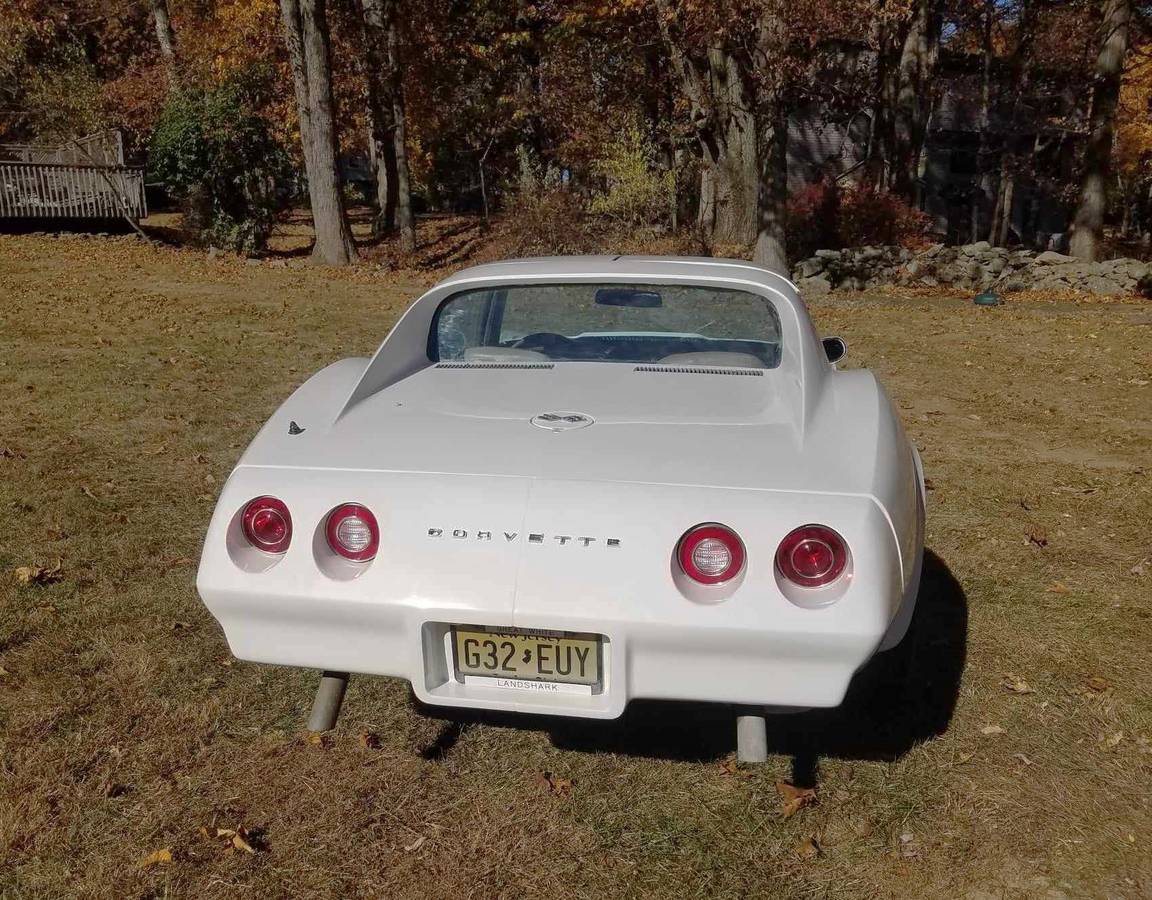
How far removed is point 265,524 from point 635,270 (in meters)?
1.67

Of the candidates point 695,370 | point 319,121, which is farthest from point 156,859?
point 319,121

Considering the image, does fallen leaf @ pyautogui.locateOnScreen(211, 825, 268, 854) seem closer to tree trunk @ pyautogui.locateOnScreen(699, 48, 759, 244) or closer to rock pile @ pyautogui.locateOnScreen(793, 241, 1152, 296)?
rock pile @ pyautogui.locateOnScreen(793, 241, 1152, 296)

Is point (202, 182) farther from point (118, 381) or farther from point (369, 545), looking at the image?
point (369, 545)

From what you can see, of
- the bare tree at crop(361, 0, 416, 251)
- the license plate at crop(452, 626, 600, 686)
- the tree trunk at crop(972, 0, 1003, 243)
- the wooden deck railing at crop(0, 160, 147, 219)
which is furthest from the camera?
the tree trunk at crop(972, 0, 1003, 243)

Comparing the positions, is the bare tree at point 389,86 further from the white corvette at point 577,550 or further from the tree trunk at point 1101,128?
the white corvette at point 577,550

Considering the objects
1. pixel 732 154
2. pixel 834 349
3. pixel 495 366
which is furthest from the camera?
pixel 732 154

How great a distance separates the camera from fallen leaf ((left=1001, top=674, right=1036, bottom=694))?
12.5ft

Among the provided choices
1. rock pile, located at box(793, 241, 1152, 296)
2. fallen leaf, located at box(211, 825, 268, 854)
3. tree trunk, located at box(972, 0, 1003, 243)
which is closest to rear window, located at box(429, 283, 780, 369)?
fallen leaf, located at box(211, 825, 268, 854)

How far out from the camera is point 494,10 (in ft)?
92.6

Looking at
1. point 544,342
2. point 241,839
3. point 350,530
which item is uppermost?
point 544,342

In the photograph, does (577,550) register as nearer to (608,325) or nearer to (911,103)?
(608,325)

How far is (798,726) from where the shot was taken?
11.6ft

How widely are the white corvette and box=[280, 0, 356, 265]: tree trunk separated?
16.2 m

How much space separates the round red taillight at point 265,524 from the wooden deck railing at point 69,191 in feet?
64.7
